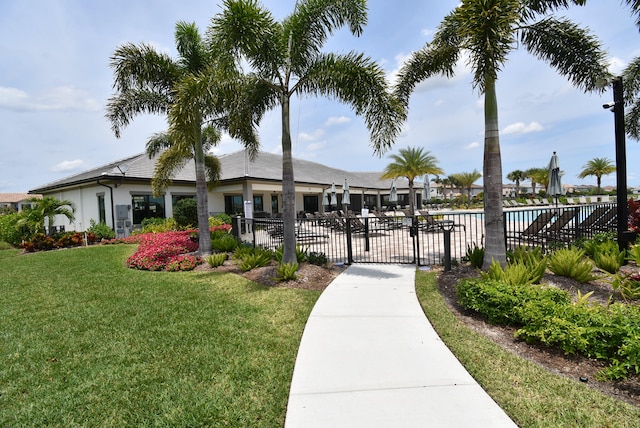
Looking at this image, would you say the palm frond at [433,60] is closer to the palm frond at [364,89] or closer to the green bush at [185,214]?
the palm frond at [364,89]

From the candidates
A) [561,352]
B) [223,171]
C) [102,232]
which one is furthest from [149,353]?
[223,171]

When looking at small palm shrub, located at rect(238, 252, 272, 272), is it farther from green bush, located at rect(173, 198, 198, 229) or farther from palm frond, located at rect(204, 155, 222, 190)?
green bush, located at rect(173, 198, 198, 229)

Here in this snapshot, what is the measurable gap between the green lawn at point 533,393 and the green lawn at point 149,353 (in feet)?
6.80

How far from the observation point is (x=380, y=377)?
329cm

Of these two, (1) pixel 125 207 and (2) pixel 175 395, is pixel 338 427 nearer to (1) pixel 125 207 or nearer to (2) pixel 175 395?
(2) pixel 175 395

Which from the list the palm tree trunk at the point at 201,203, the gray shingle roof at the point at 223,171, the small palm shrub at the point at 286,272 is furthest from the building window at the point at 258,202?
the small palm shrub at the point at 286,272

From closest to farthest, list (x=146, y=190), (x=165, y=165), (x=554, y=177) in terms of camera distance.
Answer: (x=554, y=177) → (x=165, y=165) → (x=146, y=190)

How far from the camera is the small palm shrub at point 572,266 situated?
6.04 m

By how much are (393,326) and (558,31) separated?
7573 millimetres

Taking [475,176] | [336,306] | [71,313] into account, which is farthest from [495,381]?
[475,176]

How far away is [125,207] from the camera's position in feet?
58.5

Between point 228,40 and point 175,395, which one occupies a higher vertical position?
point 228,40

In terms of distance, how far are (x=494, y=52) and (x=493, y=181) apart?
253 cm

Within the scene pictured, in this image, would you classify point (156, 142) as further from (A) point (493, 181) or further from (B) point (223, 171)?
(A) point (493, 181)
